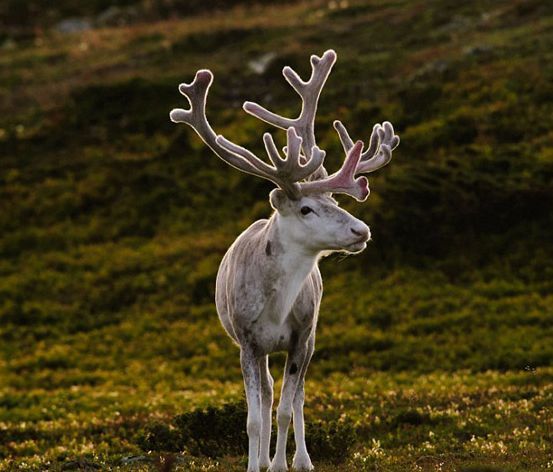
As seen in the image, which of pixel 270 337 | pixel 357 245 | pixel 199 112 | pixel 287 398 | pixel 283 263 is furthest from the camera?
pixel 199 112

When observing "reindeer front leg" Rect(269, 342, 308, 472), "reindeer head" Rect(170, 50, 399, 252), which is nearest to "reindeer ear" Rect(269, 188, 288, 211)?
"reindeer head" Rect(170, 50, 399, 252)

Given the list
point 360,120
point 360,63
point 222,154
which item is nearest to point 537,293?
point 360,120

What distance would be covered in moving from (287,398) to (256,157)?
2740mm

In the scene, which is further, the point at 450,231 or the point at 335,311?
the point at 450,231

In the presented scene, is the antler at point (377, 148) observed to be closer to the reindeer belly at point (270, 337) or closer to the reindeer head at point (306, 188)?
the reindeer head at point (306, 188)

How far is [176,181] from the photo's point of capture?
36719 millimetres

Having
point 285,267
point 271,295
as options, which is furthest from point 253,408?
point 285,267

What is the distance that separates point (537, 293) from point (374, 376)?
5.77 metres

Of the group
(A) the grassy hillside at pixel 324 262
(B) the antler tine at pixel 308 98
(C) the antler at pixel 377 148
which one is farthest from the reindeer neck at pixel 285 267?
(A) the grassy hillside at pixel 324 262

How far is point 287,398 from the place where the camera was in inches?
467

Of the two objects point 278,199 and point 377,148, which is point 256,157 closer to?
point 278,199

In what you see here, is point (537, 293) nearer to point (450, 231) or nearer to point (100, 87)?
point (450, 231)

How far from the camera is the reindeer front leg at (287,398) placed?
38.7 ft

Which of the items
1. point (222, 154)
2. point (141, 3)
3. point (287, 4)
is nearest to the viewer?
point (222, 154)
